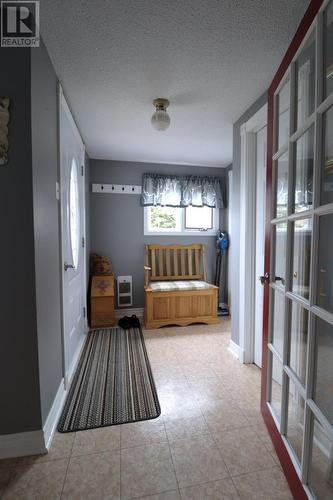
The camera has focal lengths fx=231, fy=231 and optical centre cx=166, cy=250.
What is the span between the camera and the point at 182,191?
354 cm

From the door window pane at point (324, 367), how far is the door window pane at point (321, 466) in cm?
8

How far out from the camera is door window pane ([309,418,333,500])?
34.9 inches

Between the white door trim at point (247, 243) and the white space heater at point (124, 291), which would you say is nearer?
the white door trim at point (247, 243)

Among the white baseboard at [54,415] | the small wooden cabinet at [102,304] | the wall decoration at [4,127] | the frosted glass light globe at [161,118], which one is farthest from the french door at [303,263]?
the small wooden cabinet at [102,304]

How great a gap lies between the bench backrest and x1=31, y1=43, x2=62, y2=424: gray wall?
6.21ft

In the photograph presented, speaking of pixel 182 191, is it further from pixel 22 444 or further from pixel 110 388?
pixel 22 444

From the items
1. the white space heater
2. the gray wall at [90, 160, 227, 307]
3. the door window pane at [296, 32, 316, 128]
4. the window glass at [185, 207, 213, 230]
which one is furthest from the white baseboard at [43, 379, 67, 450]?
the window glass at [185, 207, 213, 230]

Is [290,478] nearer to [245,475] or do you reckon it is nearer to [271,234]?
[245,475]

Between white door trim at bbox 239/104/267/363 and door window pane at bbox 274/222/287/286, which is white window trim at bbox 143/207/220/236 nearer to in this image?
white door trim at bbox 239/104/267/363

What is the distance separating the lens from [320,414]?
0.87 metres

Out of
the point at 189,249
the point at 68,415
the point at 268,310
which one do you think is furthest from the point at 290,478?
the point at 189,249

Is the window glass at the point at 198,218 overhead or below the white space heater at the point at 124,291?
overhead

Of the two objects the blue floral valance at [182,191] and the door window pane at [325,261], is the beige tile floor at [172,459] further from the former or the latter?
the blue floral valance at [182,191]

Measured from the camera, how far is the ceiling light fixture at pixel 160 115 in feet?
6.06
